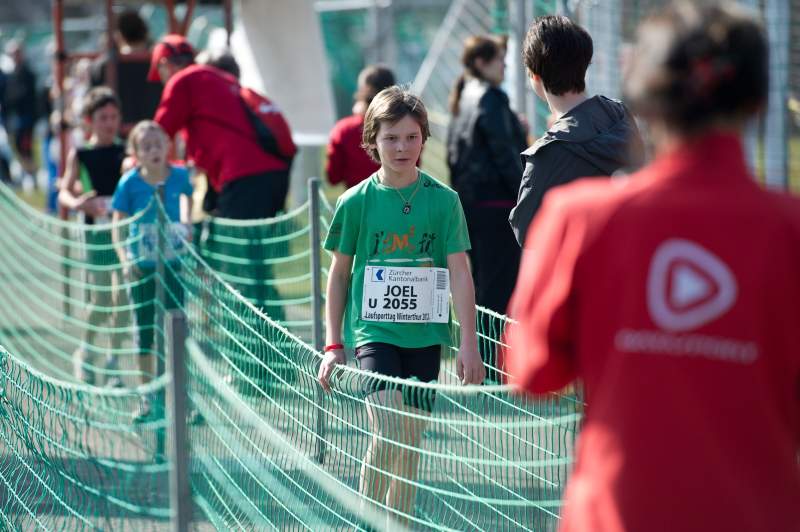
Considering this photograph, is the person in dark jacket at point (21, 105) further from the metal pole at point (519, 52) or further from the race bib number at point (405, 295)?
the race bib number at point (405, 295)

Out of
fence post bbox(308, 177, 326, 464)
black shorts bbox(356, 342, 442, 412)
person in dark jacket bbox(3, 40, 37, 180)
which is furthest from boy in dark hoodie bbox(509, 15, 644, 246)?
person in dark jacket bbox(3, 40, 37, 180)

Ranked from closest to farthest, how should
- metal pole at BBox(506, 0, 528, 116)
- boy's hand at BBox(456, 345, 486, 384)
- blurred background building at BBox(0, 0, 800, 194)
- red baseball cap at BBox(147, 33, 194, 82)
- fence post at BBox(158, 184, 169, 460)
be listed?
boy's hand at BBox(456, 345, 486, 384) → fence post at BBox(158, 184, 169, 460) → red baseball cap at BBox(147, 33, 194, 82) → metal pole at BBox(506, 0, 528, 116) → blurred background building at BBox(0, 0, 800, 194)

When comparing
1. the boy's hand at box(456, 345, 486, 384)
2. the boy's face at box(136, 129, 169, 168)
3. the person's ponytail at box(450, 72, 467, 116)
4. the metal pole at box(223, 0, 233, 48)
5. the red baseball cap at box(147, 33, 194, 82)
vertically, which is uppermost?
the metal pole at box(223, 0, 233, 48)

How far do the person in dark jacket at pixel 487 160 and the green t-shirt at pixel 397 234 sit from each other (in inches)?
103

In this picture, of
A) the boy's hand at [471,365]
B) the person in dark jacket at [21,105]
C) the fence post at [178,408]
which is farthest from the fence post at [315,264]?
the person in dark jacket at [21,105]

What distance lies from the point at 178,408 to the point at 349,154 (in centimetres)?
481

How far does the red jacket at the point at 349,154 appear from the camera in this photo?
7.61m

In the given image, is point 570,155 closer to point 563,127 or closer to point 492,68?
point 563,127

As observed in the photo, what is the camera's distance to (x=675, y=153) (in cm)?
210

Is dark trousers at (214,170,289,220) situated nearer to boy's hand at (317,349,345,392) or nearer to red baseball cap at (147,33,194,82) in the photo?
red baseball cap at (147,33,194,82)

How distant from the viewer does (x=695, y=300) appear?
2.05 m

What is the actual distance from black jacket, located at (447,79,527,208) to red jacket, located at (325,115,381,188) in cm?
52

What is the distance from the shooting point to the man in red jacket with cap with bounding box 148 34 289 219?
7.82 m

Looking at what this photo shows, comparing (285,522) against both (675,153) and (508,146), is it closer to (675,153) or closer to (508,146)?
(675,153)
